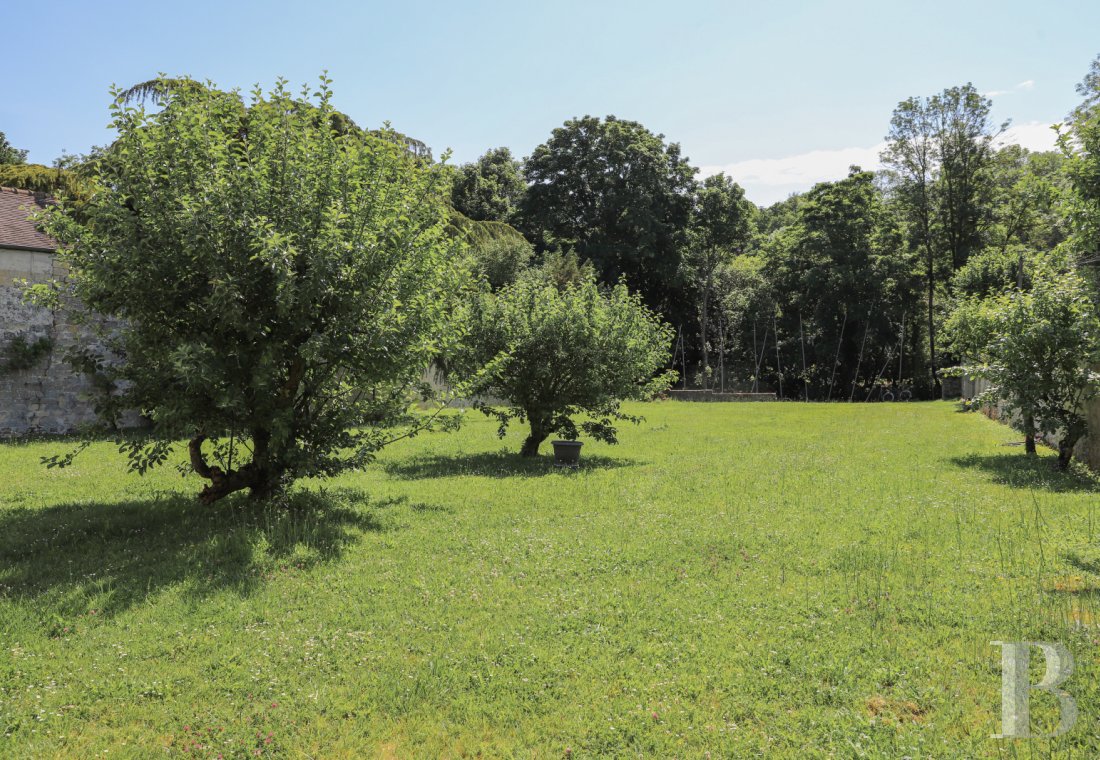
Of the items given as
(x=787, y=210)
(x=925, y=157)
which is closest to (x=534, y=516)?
(x=925, y=157)

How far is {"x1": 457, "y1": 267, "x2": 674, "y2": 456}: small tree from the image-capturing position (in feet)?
41.0

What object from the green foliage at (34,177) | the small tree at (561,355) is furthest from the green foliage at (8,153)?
the small tree at (561,355)

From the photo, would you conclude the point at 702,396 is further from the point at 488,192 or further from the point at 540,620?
the point at 540,620

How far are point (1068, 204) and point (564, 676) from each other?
5.81 meters

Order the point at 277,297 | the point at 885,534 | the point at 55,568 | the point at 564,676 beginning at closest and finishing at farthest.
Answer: the point at 564,676
the point at 55,568
the point at 277,297
the point at 885,534

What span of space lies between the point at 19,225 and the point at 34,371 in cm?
335

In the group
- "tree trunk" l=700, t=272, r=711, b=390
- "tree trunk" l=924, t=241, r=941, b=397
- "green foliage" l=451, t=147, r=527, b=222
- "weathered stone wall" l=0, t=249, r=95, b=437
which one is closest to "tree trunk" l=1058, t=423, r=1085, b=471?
"weathered stone wall" l=0, t=249, r=95, b=437

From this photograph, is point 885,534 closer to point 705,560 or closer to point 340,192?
point 705,560

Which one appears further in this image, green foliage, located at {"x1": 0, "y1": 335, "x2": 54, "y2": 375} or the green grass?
green foliage, located at {"x1": 0, "y1": 335, "x2": 54, "y2": 375}

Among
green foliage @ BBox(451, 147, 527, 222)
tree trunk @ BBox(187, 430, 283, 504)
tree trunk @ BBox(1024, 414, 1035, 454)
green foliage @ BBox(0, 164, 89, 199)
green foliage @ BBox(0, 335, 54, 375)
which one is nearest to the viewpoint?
tree trunk @ BBox(187, 430, 283, 504)

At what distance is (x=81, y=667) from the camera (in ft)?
13.4

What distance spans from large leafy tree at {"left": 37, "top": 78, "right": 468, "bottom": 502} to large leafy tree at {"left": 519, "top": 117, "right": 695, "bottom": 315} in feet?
100
